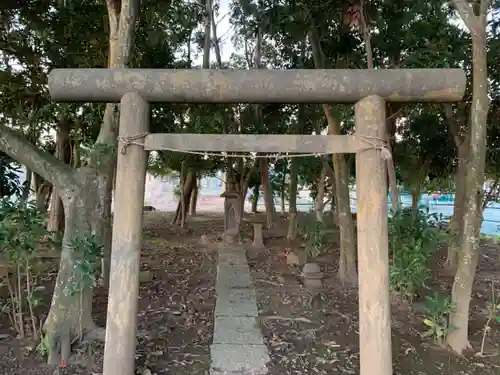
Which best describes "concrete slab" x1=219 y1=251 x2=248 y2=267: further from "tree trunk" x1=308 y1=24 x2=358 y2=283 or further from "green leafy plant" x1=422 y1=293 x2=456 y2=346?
"green leafy plant" x1=422 y1=293 x2=456 y2=346

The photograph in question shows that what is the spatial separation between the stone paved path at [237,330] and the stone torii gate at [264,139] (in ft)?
3.03

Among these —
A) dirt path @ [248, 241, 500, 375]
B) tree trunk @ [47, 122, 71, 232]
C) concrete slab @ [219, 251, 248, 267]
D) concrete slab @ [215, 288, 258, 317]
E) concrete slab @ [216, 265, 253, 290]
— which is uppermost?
tree trunk @ [47, 122, 71, 232]

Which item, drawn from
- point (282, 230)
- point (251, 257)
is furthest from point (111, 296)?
point (282, 230)

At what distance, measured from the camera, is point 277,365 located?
11.8 feet

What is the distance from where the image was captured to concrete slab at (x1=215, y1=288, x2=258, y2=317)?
194 inches

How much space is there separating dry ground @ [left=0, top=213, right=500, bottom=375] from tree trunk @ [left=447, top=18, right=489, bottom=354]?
37 cm

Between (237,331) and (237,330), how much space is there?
0.03 m

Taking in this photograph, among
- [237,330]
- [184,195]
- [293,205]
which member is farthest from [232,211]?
[237,330]

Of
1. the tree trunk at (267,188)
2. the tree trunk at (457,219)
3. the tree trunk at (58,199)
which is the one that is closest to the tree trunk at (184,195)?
the tree trunk at (267,188)

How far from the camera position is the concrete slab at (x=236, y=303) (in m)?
4.94

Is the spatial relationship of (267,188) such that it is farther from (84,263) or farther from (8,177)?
(84,263)

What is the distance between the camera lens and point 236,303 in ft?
17.5

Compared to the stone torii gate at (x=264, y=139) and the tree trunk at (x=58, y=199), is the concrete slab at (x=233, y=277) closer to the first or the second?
the stone torii gate at (x=264, y=139)


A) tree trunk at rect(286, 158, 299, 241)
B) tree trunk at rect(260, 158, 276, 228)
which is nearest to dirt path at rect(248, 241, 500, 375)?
tree trunk at rect(286, 158, 299, 241)
